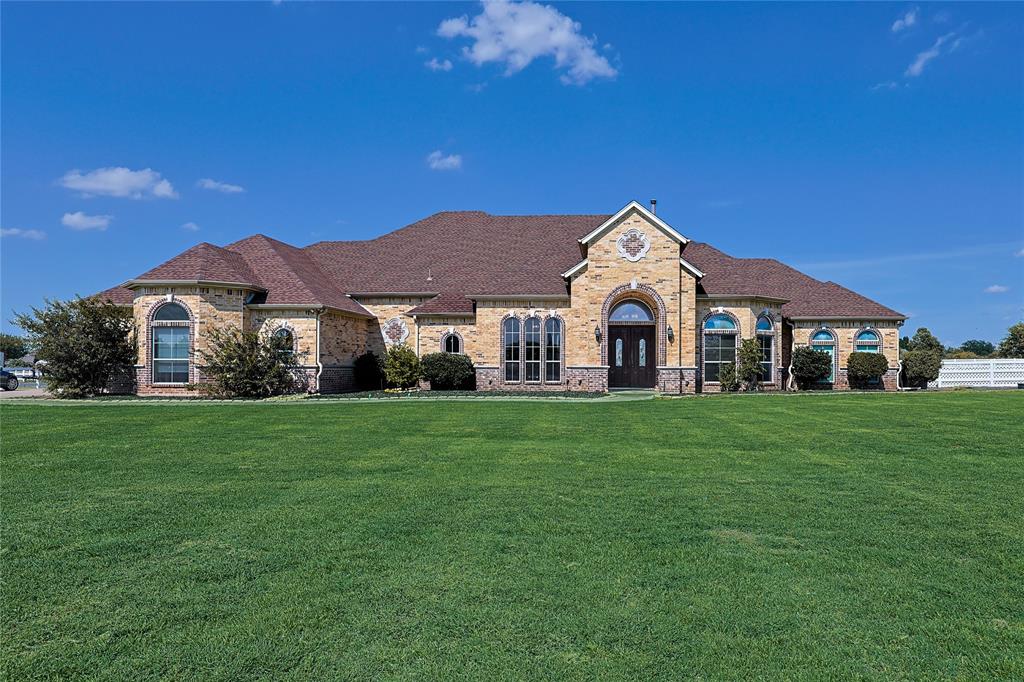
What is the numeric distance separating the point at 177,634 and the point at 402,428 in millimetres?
9373

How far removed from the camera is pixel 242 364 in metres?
23.6

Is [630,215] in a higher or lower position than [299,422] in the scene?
higher

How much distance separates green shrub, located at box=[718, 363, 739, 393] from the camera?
84.7ft

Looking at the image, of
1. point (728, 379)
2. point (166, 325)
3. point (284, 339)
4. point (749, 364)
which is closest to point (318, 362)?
point (284, 339)

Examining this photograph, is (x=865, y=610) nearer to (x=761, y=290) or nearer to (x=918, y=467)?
(x=918, y=467)

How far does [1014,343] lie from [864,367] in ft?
89.4

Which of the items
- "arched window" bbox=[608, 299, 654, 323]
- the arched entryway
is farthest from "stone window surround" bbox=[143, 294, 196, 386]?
the arched entryway

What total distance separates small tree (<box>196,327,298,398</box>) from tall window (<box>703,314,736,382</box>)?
55.1 feet

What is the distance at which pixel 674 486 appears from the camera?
7.67 meters

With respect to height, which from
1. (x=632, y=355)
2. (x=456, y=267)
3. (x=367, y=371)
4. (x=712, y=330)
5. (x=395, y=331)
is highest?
(x=456, y=267)

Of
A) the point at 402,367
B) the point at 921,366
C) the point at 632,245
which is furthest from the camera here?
the point at 921,366

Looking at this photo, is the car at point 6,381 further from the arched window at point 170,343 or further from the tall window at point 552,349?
the tall window at point 552,349

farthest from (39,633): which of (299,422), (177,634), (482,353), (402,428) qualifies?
(482,353)

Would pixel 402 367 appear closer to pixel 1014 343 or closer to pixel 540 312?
pixel 540 312
